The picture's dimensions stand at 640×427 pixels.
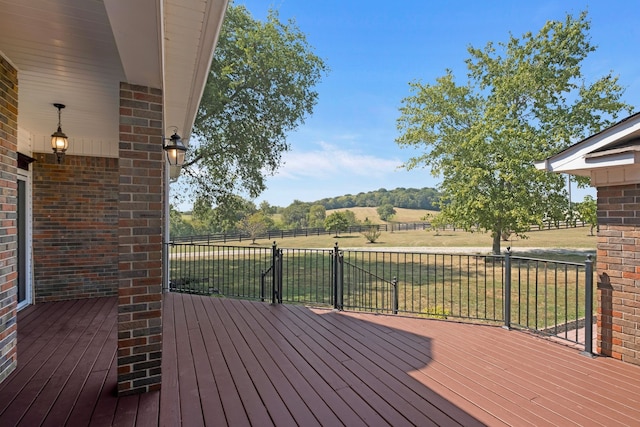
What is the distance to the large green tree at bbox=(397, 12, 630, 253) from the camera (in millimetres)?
11977

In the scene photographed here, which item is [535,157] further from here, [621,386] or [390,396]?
[390,396]

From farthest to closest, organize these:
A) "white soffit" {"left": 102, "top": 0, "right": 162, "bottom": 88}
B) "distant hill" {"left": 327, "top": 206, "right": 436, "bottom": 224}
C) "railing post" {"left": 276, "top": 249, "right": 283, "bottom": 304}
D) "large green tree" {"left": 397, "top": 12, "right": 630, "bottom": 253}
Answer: "distant hill" {"left": 327, "top": 206, "right": 436, "bottom": 224}
"large green tree" {"left": 397, "top": 12, "right": 630, "bottom": 253}
"railing post" {"left": 276, "top": 249, "right": 283, "bottom": 304}
"white soffit" {"left": 102, "top": 0, "right": 162, "bottom": 88}

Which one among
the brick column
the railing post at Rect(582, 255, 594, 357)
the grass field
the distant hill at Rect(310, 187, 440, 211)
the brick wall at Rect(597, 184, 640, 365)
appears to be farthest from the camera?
the distant hill at Rect(310, 187, 440, 211)

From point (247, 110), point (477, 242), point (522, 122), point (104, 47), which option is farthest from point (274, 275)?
point (477, 242)

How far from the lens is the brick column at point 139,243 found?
2363 mm

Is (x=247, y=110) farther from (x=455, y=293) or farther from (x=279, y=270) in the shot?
(x=455, y=293)

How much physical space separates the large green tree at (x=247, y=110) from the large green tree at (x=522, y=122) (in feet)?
21.5

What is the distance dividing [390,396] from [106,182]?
222 inches

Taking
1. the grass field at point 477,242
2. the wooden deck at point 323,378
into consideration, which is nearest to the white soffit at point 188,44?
the wooden deck at point 323,378

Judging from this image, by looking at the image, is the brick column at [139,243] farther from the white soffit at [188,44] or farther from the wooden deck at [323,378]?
the white soffit at [188,44]

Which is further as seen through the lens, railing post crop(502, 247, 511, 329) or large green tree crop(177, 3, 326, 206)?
large green tree crop(177, 3, 326, 206)

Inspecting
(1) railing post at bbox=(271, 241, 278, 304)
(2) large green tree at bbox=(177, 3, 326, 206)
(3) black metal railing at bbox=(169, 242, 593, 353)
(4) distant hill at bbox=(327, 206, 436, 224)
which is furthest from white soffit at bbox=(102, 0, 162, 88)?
(4) distant hill at bbox=(327, 206, 436, 224)

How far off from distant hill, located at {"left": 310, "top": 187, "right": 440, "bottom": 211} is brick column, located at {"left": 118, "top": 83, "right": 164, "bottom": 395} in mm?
42645

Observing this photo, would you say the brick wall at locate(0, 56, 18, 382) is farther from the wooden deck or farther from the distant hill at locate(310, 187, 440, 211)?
the distant hill at locate(310, 187, 440, 211)
